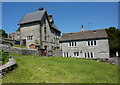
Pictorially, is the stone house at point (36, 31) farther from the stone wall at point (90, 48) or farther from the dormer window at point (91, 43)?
the dormer window at point (91, 43)

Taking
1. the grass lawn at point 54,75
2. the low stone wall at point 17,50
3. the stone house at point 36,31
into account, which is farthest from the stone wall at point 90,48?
the grass lawn at point 54,75

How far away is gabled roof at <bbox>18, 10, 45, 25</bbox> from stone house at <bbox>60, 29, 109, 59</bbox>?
10.2 meters

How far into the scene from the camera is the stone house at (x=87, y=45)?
26178 mm

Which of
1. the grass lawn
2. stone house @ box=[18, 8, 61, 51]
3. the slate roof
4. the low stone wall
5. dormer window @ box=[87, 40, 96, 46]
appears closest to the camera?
the grass lawn

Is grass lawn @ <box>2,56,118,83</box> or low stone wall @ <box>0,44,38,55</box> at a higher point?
Result: low stone wall @ <box>0,44,38,55</box>

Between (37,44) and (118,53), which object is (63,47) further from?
(118,53)

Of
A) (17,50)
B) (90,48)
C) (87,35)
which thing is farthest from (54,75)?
(87,35)

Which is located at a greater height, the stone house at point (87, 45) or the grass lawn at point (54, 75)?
the stone house at point (87, 45)

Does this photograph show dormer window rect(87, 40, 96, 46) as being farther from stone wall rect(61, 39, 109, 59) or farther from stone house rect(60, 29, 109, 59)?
stone wall rect(61, 39, 109, 59)

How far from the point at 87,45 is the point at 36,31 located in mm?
15656

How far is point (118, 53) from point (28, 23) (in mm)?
32142

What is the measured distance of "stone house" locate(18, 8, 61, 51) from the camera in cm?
3077

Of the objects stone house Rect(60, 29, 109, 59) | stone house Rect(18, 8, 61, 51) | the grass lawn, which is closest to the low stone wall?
stone house Rect(18, 8, 61, 51)

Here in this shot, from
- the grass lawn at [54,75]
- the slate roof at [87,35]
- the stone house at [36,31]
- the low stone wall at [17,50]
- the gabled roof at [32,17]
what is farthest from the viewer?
the gabled roof at [32,17]
